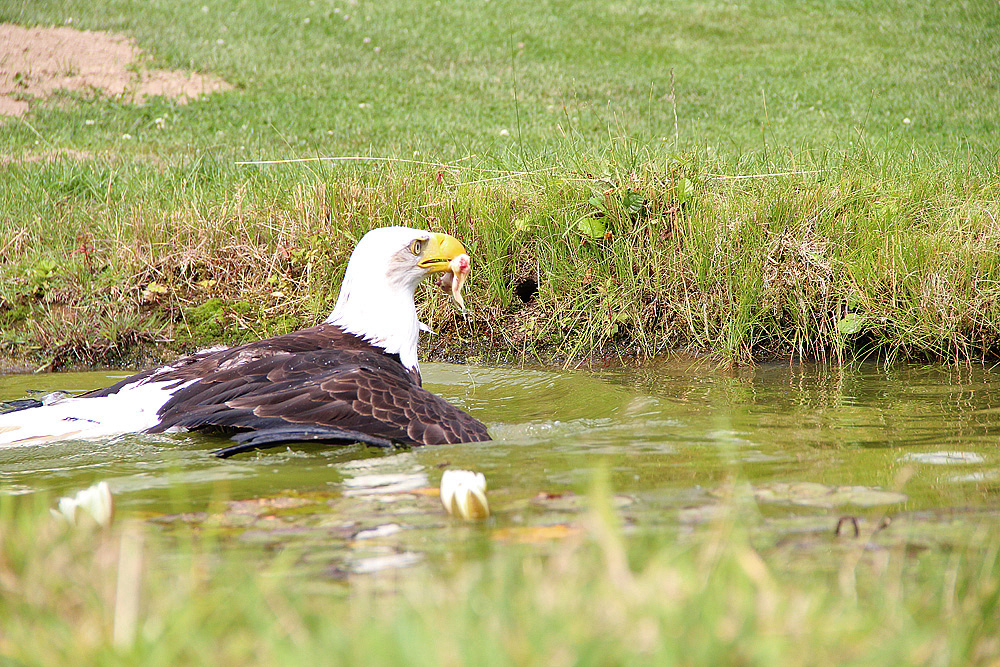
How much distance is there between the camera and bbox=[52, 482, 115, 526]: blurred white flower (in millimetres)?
2652

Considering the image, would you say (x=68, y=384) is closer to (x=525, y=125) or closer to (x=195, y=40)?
(x=525, y=125)

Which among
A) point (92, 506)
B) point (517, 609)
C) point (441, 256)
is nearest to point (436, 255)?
point (441, 256)

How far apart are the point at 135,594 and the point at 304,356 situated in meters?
3.21

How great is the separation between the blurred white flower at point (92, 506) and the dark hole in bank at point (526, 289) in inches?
202

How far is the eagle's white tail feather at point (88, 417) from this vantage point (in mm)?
4641

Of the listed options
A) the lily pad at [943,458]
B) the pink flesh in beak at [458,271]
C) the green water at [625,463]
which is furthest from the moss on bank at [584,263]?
the lily pad at [943,458]

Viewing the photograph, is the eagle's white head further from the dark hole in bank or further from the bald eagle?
the dark hole in bank

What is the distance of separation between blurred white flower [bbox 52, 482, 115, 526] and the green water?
310 millimetres

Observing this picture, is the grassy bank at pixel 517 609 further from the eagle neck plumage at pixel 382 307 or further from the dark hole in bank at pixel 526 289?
the dark hole in bank at pixel 526 289

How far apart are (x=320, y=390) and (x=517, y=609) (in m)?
3.01

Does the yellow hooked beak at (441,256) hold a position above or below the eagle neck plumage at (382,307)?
above

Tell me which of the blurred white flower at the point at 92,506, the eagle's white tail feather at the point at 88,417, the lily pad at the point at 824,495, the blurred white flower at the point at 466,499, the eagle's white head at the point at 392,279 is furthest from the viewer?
the eagle's white head at the point at 392,279

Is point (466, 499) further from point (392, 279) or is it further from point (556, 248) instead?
point (556, 248)

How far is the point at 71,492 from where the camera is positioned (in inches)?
144
